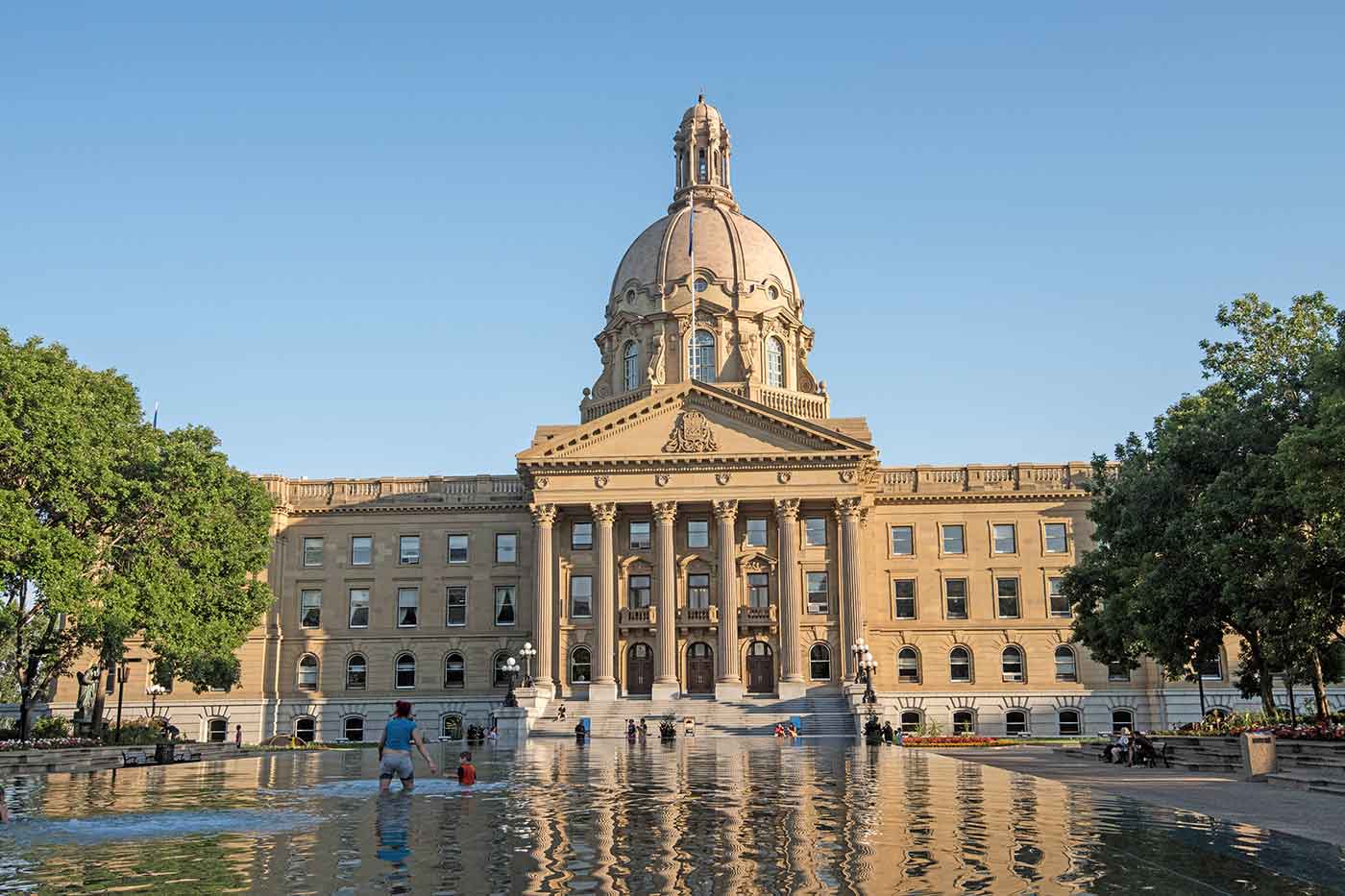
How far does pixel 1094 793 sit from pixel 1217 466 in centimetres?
1764

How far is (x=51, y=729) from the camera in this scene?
50594 mm

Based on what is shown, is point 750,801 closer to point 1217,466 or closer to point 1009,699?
point 1217,466

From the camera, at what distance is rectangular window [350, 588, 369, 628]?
3031 inches

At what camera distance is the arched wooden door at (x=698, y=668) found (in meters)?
72.0

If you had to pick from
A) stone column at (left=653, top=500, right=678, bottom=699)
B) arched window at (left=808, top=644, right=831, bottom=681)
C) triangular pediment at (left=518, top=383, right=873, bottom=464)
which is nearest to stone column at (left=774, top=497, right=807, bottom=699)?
arched window at (left=808, top=644, right=831, bottom=681)

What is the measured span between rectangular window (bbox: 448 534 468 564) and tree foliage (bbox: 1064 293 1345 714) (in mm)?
39534

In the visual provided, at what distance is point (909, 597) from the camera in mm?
75375

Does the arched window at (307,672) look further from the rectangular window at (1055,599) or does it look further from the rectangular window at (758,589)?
the rectangular window at (1055,599)

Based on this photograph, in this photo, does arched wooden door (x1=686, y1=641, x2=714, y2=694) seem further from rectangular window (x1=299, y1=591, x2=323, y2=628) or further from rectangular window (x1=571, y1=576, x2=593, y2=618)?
rectangular window (x1=299, y1=591, x2=323, y2=628)

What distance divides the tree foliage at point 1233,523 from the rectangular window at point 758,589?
25.0m

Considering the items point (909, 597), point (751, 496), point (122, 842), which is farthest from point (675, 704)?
point (122, 842)

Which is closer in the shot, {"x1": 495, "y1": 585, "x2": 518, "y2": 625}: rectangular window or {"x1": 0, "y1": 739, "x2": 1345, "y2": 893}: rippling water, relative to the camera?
{"x1": 0, "y1": 739, "x2": 1345, "y2": 893}: rippling water

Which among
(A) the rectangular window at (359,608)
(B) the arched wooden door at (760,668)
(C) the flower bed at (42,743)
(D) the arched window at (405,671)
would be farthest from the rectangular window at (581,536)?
(C) the flower bed at (42,743)

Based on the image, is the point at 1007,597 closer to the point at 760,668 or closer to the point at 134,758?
the point at 760,668
